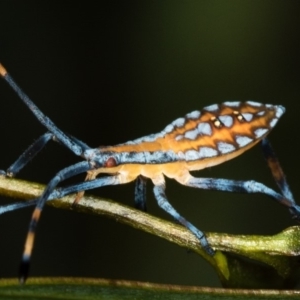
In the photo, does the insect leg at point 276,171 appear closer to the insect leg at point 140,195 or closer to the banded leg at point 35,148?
the insect leg at point 140,195

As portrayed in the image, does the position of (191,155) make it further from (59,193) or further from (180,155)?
(59,193)

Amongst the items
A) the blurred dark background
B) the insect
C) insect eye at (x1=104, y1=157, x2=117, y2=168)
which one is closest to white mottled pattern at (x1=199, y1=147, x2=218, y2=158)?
the insect

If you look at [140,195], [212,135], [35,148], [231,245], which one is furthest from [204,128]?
[231,245]

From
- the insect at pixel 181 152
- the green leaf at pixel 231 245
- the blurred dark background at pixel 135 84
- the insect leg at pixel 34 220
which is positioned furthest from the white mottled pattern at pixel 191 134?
the blurred dark background at pixel 135 84

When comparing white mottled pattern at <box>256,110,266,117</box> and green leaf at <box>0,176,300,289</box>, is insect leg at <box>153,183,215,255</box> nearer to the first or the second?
green leaf at <box>0,176,300,289</box>

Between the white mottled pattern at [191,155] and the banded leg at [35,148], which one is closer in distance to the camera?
the banded leg at [35,148]
